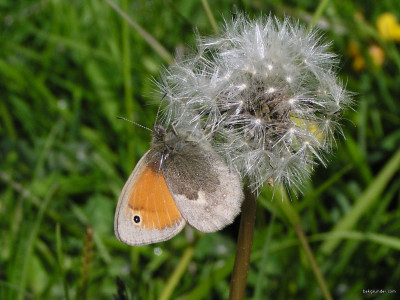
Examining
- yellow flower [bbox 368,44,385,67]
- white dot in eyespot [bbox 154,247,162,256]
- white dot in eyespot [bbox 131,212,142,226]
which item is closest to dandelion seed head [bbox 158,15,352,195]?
white dot in eyespot [bbox 131,212,142,226]

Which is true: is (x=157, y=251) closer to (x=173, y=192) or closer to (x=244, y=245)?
(x=173, y=192)

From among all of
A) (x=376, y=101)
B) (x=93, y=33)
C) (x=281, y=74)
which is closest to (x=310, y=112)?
(x=281, y=74)

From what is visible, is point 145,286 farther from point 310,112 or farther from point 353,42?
point 353,42

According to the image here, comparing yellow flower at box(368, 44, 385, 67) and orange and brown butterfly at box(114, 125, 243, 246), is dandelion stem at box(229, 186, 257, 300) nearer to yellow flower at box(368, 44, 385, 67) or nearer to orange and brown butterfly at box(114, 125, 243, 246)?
orange and brown butterfly at box(114, 125, 243, 246)

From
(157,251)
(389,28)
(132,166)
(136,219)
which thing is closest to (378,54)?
(389,28)

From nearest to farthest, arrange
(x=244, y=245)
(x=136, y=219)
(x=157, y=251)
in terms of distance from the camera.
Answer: (x=244, y=245) → (x=136, y=219) → (x=157, y=251)
